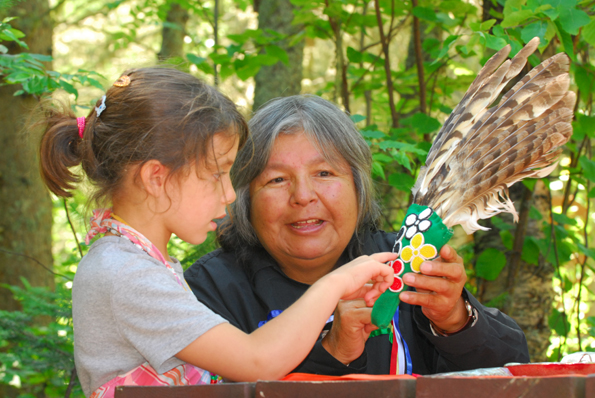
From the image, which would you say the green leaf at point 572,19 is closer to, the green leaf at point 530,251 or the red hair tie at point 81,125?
the green leaf at point 530,251

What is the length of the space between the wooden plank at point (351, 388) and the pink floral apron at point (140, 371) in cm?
51

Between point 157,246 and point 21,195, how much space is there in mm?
3190

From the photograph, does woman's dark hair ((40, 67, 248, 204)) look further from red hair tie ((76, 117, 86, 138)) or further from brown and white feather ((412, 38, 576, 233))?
brown and white feather ((412, 38, 576, 233))

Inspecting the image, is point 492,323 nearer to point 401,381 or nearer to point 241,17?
point 401,381

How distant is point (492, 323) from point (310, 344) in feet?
3.11

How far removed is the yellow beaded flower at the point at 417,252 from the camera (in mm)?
1643

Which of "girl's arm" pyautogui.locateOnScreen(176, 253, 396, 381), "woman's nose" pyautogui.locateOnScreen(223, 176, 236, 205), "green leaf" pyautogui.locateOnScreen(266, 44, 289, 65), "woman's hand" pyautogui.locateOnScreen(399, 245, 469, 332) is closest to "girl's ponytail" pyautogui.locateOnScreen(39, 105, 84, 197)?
"woman's nose" pyautogui.locateOnScreen(223, 176, 236, 205)

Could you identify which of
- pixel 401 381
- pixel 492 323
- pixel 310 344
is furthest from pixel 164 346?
pixel 492 323

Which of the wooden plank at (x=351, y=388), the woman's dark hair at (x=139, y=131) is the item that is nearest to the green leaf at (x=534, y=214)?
the woman's dark hair at (x=139, y=131)

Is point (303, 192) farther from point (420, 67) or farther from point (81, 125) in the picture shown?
point (420, 67)

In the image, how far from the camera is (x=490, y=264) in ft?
10.7

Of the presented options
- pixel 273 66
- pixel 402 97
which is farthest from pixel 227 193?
pixel 402 97

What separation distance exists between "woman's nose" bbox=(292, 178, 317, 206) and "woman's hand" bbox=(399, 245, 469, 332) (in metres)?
0.58

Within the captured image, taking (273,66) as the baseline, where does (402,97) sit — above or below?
below
